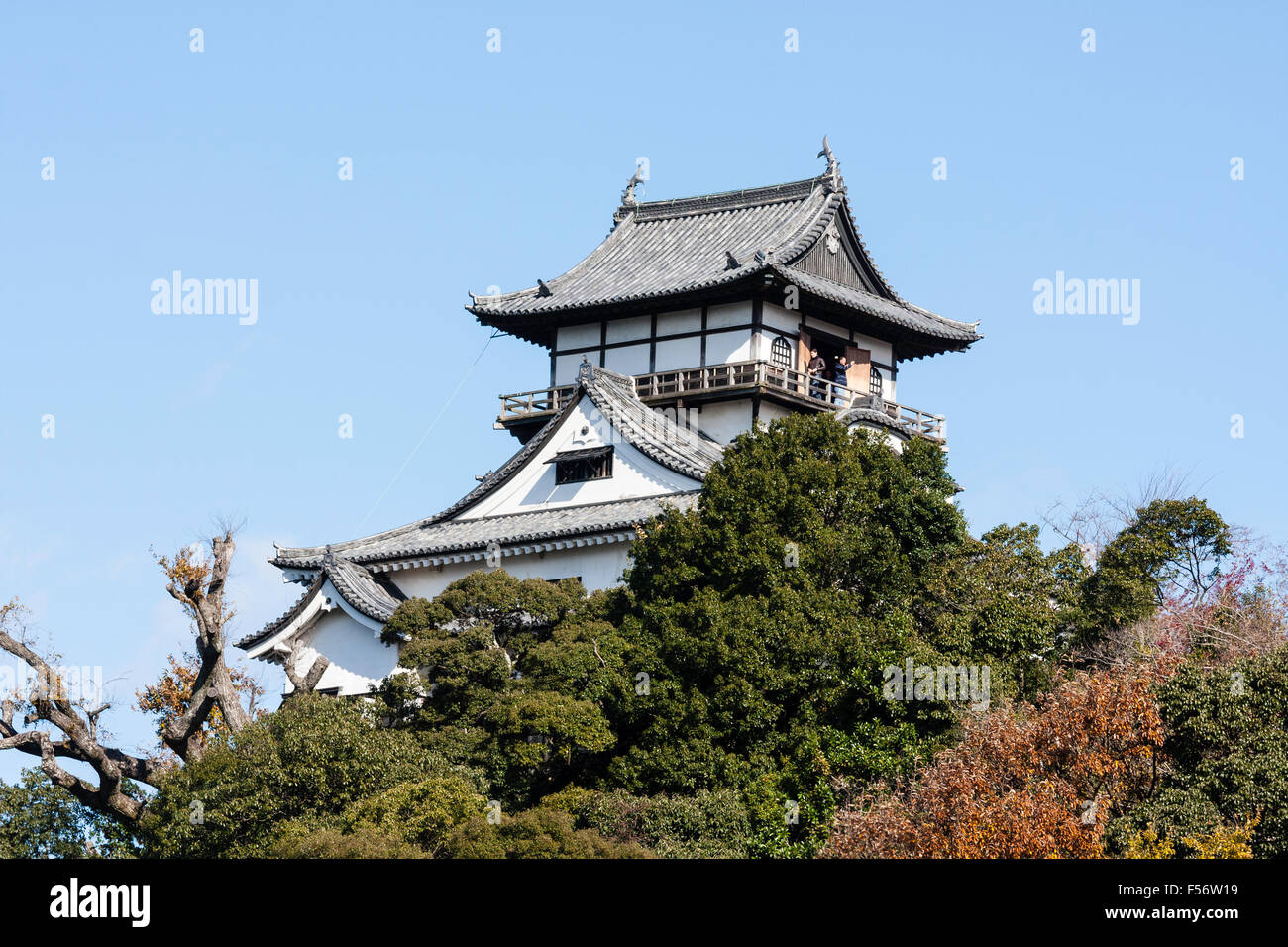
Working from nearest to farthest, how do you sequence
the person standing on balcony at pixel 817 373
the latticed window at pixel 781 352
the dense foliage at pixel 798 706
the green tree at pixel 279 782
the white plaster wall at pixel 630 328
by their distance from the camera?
the dense foliage at pixel 798 706 → the green tree at pixel 279 782 → the person standing on balcony at pixel 817 373 → the latticed window at pixel 781 352 → the white plaster wall at pixel 630 328

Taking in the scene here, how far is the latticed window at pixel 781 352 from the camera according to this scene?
1476 inches

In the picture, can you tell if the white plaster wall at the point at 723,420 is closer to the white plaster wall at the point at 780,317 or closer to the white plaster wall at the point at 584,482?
the white plaster wall at the point at 780,317

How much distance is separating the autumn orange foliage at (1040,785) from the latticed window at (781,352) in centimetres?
1769

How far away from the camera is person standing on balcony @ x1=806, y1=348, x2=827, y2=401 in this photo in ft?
122

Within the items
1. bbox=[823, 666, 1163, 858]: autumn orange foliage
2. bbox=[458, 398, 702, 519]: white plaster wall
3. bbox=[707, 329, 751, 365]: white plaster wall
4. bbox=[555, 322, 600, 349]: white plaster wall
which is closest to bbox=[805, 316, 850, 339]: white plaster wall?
bbox=[707, 329, 751, 365]: white plaster wall

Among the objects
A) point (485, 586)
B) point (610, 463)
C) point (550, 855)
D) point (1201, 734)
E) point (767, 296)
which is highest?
point (767, 296)

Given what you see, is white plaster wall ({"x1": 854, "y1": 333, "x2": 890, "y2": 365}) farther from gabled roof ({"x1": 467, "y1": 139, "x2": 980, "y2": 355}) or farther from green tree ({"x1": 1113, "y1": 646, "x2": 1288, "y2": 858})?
green tree ({"x1": 1113, "y1": 646, "x2": 1288, "y2": 858})

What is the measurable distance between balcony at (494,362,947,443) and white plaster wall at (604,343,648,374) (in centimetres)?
38

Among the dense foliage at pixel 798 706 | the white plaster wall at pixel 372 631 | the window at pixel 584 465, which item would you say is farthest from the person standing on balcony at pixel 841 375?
the dense foliage at pixel 798 706

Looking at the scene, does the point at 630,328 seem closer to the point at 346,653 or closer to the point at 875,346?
the point at 875,346

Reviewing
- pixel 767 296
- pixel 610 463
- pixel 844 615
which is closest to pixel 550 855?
pixel 844 615

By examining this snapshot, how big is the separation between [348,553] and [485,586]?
619 centimetres
